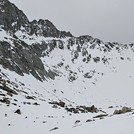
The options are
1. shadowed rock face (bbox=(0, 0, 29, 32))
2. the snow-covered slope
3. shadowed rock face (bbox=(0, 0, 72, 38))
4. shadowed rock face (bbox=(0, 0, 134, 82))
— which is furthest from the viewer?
shadowed rock face (bbox=(0, 0, 72, 38))

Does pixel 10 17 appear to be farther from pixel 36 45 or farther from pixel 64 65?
pixel 64 65

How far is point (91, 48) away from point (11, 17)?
5401cm

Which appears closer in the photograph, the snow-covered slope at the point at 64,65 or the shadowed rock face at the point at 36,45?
the snow-covered slope at the point at 64,65

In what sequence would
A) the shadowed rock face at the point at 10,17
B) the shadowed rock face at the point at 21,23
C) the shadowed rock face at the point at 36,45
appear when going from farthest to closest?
the shadowed rock face at the point at 21,23, the shadowed rock face at the point at 10,17, the shadowed rock face at the point at 36,45

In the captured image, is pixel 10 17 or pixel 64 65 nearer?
pixel 64 65

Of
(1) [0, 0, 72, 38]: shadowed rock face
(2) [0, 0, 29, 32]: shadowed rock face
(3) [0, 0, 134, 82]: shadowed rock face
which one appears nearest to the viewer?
(3) [0, 0, 134, 82]: shadowed rock face

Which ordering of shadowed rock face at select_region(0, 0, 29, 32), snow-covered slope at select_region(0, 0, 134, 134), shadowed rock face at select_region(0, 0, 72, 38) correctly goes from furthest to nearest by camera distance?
shadowed rock face at select_region(0, 0, 72, 38) < shadowed rock face at select_region(0, 0, 29, 32) < snow-covered slope at select_region(0, 0, 134, 134)

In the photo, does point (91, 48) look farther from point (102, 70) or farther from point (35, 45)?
point (35, 45)

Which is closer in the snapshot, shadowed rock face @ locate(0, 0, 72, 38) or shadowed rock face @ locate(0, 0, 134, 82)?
shadowed rock face @ locate(0, 0, 134, 82)

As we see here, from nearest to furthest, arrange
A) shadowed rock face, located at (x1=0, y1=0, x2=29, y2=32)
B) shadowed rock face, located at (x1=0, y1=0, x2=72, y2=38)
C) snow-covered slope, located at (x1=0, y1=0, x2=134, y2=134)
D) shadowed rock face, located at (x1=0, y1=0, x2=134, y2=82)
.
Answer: snow-covered slope, located at (x1=0, y1=0, x2=134, y2=134) < shadowed rock face, located at (x1=0, y1=0, x2=134, y2=82) < shadowed rock face, located at (x1=0, y1=0, x2=29, y2=32) < shadowed rock face, located at (x1=0, y1=0, x2=72, y2=38)

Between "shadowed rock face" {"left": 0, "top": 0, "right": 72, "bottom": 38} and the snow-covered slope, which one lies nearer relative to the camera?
the snow-covered slope

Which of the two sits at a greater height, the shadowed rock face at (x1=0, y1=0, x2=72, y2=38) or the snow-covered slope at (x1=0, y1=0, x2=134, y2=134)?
the shadowed rock face at (x1=0, y1=0, x2=72, y2=38)

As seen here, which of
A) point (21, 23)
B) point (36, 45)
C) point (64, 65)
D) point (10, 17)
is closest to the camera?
point (64, 65)

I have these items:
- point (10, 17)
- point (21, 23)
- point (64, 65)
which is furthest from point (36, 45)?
point (21, 23)
